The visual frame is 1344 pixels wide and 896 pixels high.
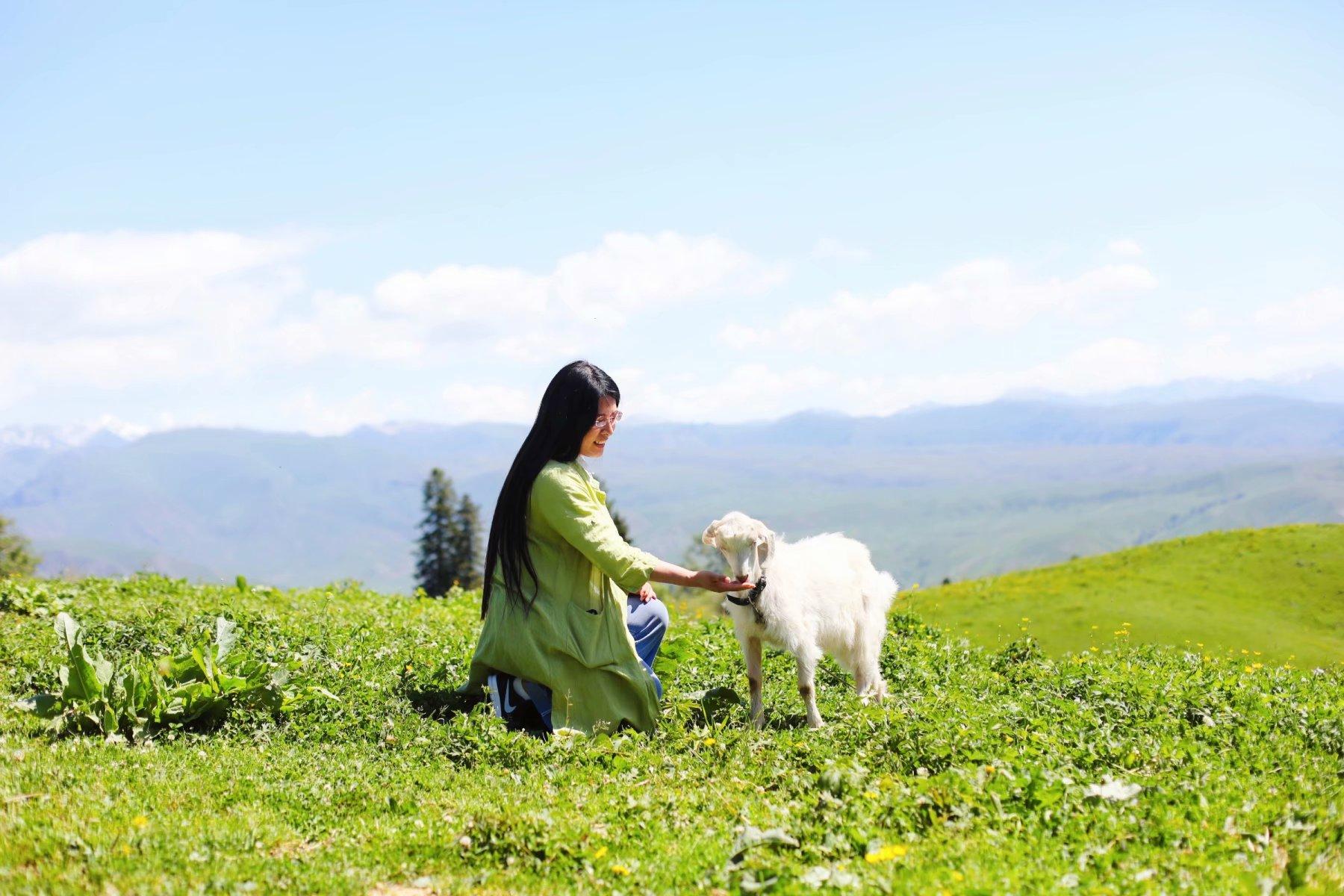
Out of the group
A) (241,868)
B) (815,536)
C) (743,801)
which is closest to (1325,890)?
(743,801)

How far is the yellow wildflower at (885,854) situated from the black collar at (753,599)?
3.52 m

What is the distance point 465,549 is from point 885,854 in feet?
201

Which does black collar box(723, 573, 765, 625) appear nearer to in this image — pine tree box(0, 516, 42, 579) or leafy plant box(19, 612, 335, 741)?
leafy plant box(19, 612, 335, 741)

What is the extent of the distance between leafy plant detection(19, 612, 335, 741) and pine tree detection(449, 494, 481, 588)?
176ft

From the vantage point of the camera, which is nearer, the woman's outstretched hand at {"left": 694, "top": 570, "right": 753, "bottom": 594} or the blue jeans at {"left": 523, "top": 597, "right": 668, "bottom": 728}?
the woman's outstretched hand at {"left": 694, "top": 570, "right": 753, "bottom": 594}

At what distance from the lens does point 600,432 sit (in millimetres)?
8727

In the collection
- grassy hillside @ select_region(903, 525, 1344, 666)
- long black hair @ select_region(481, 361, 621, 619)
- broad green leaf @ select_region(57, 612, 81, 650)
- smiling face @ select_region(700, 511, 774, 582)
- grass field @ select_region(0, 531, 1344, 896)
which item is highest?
long black hair @ select_region(481, 361, 621, 619)

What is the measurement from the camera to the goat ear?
8.86 meters

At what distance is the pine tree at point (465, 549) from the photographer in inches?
2501

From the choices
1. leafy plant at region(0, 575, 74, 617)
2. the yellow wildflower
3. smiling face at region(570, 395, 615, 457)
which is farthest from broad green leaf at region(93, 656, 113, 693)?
the yellow wildflower

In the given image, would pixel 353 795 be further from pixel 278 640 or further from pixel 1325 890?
pixel 1325 890

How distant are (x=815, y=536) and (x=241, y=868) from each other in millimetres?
6810

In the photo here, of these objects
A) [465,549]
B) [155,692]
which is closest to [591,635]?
[155,692]

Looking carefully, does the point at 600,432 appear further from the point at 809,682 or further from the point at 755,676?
the point at 809,682
